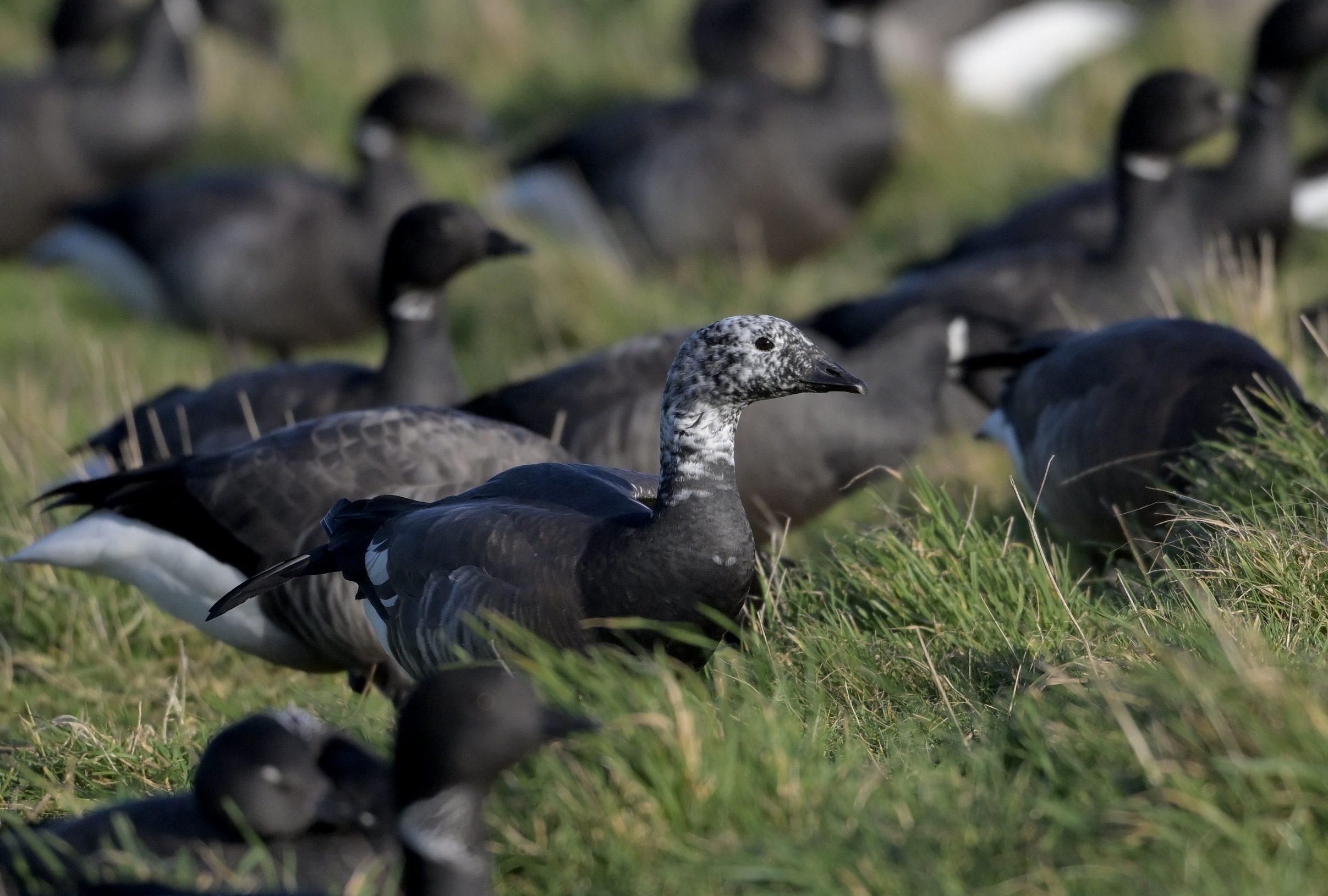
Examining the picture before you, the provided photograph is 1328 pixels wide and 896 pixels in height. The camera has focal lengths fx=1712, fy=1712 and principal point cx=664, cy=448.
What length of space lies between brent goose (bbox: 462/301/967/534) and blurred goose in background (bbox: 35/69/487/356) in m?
4.29

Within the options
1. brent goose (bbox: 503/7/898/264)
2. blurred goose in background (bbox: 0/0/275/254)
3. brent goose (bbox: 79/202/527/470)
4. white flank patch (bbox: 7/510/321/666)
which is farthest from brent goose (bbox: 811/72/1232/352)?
blurred goose in background (bbox: 0/0/275/254)

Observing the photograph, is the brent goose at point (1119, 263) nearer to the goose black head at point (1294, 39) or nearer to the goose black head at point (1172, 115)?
the goose black head at point (1172, 115)

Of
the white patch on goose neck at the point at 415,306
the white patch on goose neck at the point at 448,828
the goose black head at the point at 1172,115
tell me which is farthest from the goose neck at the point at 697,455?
the goose black head at the point at 1172,115

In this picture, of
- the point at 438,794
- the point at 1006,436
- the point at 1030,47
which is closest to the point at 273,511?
the point at 438,794

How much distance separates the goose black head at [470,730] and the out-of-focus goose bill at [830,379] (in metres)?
1.35

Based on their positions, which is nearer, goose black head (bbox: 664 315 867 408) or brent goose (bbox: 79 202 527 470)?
goose black head (bbox: 664 315 867 408)

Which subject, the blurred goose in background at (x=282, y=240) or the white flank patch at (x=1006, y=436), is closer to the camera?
the white flank patch at (x=1006, y=436)

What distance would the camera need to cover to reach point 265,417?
24.6 ft

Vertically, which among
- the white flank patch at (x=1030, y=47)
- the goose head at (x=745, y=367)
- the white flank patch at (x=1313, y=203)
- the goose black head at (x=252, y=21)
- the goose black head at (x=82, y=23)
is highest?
the goose black head at (x=82, y=23)

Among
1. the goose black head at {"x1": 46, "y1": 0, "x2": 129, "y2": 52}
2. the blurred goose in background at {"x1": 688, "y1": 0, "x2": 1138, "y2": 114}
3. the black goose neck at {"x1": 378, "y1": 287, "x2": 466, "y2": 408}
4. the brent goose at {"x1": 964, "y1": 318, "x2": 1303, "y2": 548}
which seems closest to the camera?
the brent goose at {"x1": 964, "y1": 318, "x2": 1303, "y2": 548}

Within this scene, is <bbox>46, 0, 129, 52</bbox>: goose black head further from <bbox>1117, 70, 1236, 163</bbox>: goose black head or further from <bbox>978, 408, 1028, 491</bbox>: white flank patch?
<bbox>978, 408, 1028, 491</bbox>: white flank patch

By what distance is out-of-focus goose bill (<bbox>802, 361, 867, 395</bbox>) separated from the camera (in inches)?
178

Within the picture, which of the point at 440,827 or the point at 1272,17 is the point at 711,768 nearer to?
the point at 440,827

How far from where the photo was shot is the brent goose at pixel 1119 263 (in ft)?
27.2
